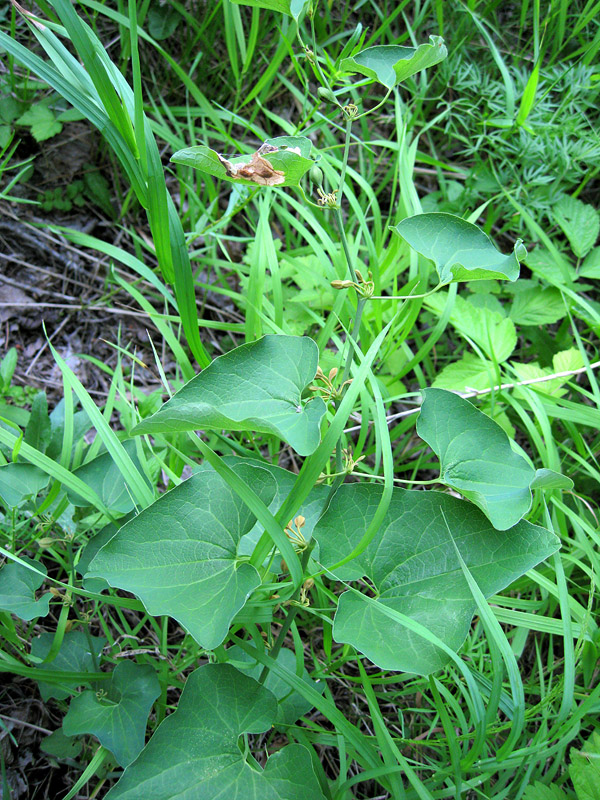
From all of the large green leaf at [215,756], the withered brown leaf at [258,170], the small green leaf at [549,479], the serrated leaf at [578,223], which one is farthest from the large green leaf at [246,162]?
the serrated leaf at [578,223]

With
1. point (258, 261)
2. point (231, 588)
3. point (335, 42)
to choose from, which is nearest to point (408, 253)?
point (258, 261)

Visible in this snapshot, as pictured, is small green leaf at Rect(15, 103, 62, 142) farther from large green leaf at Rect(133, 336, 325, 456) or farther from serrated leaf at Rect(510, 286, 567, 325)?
serrated leaf at Rect(510, 286, 567, 325)

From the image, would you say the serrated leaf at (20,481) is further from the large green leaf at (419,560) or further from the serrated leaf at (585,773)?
the serrated leaf at (585,773)

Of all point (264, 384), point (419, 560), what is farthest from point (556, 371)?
point (264, 384)

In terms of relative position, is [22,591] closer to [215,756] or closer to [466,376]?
[215,756]

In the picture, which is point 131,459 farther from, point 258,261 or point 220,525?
point 258,261

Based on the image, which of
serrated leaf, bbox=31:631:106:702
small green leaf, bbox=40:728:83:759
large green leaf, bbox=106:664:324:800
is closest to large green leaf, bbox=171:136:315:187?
large green leaf, bbox=106:664:324:800
